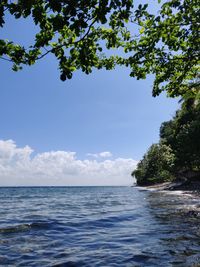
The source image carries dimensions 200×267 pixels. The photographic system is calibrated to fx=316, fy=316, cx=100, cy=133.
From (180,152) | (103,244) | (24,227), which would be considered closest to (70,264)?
(103,244)

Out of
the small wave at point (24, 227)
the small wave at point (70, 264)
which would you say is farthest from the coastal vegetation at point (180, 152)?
the small wave at point (70, 264)

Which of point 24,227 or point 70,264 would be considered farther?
point 24,227

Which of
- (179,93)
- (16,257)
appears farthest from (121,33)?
(16,257)

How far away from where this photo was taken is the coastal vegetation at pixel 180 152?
56781mm

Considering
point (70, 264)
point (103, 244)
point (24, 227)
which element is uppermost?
point (24, 227)

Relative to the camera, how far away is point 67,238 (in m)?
14.0

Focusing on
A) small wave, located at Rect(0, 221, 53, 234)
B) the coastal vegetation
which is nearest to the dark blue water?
small wave, located at Rect(0, 221, 53, 234)

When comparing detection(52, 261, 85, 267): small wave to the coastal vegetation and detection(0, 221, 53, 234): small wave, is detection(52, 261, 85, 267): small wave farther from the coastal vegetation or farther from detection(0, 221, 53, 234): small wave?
the coastal vegetation

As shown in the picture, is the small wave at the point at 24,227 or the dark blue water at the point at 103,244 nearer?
the dark blue water at the point at 103,244

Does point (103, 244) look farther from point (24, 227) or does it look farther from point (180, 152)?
point (180, 152)

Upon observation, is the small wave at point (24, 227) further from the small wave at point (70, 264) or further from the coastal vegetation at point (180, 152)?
the coastal vegetation at point (180, 152)

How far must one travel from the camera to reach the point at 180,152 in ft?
220

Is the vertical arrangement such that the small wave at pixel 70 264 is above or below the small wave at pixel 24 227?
below

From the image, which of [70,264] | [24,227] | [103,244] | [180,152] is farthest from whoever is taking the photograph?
[180,152]
